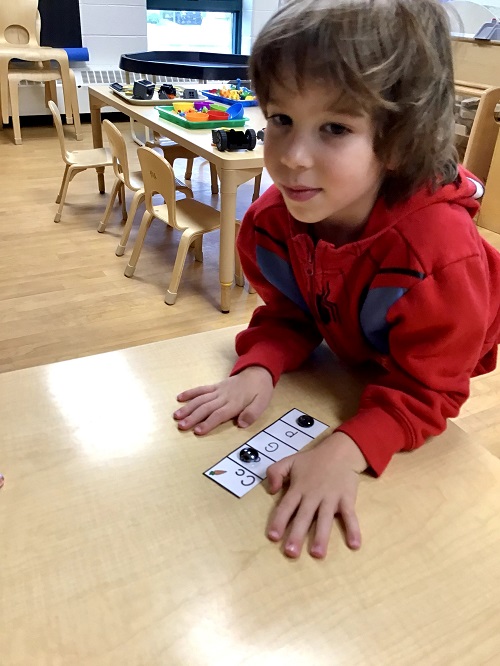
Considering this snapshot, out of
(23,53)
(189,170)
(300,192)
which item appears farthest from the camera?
(23,53)

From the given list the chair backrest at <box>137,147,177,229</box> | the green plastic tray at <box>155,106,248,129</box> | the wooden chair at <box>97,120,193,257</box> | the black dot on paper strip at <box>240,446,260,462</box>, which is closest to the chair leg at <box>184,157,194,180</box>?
the wooden chair at <box>97,120,193,257</box>

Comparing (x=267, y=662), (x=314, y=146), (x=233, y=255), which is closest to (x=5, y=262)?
(x=233, y=255)

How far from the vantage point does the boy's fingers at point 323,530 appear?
50 cm

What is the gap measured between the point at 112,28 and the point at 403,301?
14.6 feet

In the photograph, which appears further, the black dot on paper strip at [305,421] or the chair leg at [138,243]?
the chair leg at [138,243]

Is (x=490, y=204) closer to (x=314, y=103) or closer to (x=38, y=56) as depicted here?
(x=314, y=103)

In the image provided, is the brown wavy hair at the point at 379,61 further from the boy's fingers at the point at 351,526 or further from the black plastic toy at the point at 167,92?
the black plastic toy at the point at 167,92

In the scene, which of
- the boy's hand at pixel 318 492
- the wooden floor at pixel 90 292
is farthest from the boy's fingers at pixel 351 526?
the wooden floor at pixel 90 292

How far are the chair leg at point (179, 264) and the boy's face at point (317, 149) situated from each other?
1.37 m

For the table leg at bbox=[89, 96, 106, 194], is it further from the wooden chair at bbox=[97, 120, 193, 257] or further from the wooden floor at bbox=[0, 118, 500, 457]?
the wooden chair at bbox=[97, 120, 193, 257]

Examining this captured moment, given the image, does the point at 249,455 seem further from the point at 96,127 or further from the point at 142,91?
the point at 96,127

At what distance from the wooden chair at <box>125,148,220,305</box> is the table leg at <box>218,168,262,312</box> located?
0.42 feet

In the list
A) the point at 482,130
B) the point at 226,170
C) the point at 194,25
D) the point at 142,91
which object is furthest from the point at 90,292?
the point at 194,25

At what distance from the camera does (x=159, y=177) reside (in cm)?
193
